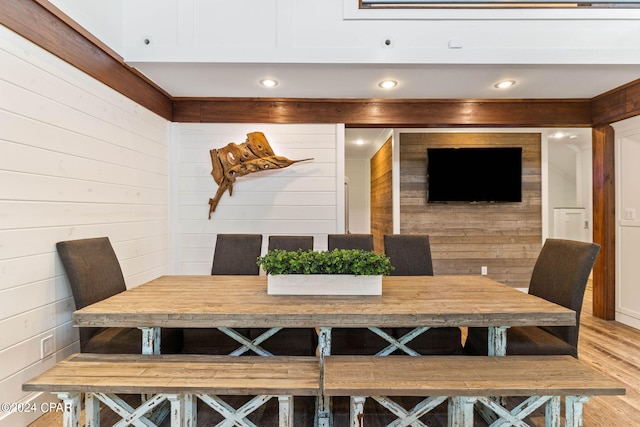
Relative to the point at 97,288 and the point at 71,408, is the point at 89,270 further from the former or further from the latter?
the point at 71,408

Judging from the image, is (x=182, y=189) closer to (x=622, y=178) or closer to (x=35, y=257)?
(x=35, y=257)

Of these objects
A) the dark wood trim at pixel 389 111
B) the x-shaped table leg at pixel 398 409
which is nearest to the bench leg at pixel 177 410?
the x-shaped table leg at pixel 398 409

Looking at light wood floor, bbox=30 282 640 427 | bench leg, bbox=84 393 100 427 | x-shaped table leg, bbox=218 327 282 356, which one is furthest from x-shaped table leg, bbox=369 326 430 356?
bench leg, bbox=84 393 100 427

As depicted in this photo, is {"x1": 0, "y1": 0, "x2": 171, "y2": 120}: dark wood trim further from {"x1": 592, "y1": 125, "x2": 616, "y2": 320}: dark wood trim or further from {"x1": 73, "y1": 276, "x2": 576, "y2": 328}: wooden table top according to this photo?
{"x1": 592, "y1": 125, "x2": 616, "y2": 320}: dark wood trim

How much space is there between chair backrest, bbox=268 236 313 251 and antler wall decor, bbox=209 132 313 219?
97cm

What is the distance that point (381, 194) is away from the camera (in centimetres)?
566

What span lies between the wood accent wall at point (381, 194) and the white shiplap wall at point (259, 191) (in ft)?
→ 5.05

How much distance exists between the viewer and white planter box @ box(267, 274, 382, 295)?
1.89m

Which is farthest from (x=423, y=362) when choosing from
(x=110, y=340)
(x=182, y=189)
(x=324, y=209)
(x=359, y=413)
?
Answer: (x=182, y=189)

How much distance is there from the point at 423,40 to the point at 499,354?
2.25 m

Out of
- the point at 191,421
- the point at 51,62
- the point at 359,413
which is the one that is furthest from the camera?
the point at 51,62

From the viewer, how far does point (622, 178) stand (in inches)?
132

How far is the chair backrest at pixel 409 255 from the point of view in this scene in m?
2.66

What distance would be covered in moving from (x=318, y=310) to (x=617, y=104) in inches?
145
